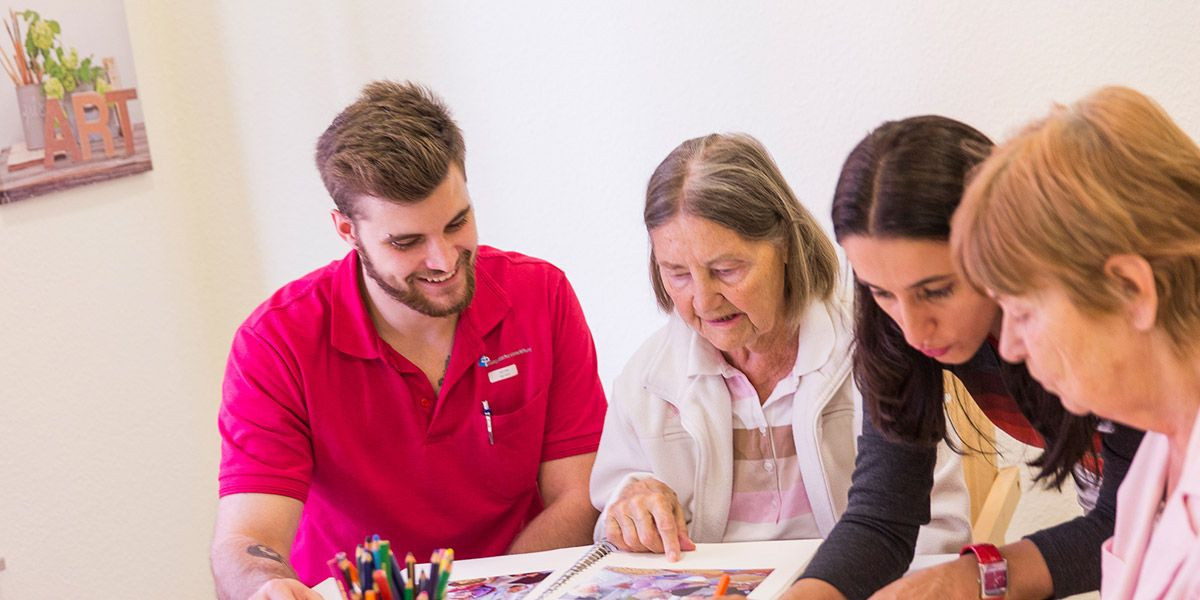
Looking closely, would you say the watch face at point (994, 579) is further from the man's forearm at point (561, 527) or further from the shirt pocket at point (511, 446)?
the shirt pocket at point (511, 446)

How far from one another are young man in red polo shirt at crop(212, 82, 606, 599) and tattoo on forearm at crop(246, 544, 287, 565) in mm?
68

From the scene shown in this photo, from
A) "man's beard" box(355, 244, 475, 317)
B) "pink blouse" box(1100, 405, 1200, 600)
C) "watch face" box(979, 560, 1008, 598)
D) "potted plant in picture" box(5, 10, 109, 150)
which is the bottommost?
"watch face" box(979, 560, 1008, 598)

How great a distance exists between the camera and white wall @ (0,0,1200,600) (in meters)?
2.25

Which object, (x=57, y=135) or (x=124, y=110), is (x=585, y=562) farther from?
(x=124, y=110)

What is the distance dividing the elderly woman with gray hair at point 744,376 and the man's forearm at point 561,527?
8 cm

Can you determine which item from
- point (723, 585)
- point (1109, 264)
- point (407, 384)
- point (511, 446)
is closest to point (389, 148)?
point (407, 384)

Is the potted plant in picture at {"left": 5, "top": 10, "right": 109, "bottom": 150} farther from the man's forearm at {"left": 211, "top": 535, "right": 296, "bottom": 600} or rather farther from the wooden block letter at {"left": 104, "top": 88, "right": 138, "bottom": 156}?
the man's forearm at {"left": 211, "top": 535, "right": 296, "bottom": 600}

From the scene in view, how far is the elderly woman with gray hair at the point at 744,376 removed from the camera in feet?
5.42

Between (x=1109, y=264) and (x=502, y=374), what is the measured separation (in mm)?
1201

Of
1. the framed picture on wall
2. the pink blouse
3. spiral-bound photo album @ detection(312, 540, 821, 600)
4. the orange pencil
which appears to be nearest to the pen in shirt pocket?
spiral-bound photo album @ detection(312, 540, 821, 600)

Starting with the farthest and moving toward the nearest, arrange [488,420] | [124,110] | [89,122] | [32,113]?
[124,110]
[89,122]
[32,113]
[488,420]

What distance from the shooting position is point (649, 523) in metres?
1.55

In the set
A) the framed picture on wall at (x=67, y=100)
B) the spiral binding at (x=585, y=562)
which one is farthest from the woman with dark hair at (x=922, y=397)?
the framed picture on wall at (x=67, y=100)

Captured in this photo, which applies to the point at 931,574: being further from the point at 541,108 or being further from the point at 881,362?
the point at 541,108
